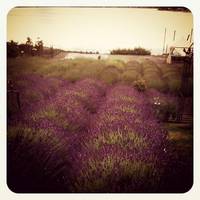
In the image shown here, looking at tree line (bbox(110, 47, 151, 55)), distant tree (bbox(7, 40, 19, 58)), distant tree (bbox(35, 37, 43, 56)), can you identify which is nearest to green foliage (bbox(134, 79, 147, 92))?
tree line (bbox(110, 47, 151, 55))

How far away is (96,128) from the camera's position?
2463 millimetres

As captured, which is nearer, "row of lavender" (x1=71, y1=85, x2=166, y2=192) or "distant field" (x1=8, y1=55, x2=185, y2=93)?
"row of lavender" (x1=71, y1=85, x2=166, y2=192)

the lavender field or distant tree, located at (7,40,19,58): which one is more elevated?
distant tree, located at (7,40,19,58)

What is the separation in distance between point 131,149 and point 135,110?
0.88 ft

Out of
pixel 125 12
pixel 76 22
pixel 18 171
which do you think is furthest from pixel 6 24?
pixel 18 171

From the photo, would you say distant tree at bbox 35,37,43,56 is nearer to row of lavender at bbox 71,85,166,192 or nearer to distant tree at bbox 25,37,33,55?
distant tree at bbox 25,37,33,55

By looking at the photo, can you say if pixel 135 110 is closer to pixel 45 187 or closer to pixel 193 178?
pixel 193 178

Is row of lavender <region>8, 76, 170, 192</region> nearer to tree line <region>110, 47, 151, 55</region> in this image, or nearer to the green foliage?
the green foliage

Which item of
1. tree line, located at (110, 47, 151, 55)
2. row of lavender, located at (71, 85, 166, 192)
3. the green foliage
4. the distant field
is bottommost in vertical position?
row of lavender, located at (71, 85, 166, 192)

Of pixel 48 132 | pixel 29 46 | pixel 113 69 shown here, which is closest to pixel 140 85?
pixel 113 69

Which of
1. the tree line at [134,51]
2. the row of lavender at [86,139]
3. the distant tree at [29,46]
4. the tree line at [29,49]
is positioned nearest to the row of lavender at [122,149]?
the row of lavender at [86,139]

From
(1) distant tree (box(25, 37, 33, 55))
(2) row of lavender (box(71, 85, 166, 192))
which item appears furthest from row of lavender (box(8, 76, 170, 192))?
(1) distant tree (box(25, 37, 33, 55))

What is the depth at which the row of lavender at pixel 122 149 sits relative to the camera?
2.38 m

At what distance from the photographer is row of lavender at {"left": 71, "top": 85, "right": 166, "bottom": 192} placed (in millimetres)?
2381
